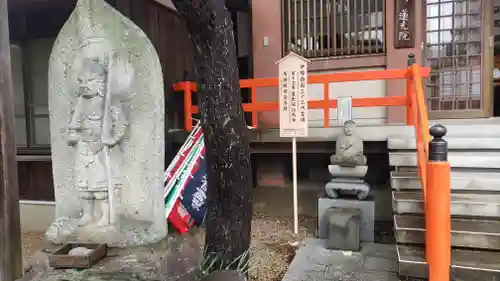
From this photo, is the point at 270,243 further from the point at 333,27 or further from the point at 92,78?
the point at 333,27

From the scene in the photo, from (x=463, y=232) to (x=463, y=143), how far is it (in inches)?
72.4

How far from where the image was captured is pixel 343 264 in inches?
173

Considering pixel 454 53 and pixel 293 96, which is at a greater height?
pixel 454 53

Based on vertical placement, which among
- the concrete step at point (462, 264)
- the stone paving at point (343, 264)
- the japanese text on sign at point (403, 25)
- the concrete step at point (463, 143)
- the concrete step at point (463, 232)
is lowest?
the stone paving at point (343, 264)

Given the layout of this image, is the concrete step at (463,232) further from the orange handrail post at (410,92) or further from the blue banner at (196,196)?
the blue banner at (196,196)

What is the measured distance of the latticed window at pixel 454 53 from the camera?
23.8 feet

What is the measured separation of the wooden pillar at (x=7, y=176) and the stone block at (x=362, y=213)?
390 centimetres

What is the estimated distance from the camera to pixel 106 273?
431 centimetres

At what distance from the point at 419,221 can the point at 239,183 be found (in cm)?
224

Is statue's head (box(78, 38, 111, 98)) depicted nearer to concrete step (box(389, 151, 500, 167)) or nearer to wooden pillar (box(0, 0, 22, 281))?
wooden pillar (box(0, 0, 22, 281))

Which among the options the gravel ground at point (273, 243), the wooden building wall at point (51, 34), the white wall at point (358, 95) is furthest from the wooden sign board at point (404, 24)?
the wooden building wall at point (51, 34)

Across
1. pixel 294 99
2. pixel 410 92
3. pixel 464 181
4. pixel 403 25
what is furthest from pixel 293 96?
pixel 403 25

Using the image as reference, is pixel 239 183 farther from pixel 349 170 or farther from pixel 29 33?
pixel 29 33

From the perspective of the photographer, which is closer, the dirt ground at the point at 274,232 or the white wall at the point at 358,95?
the dirt ground at the point at 274,232
